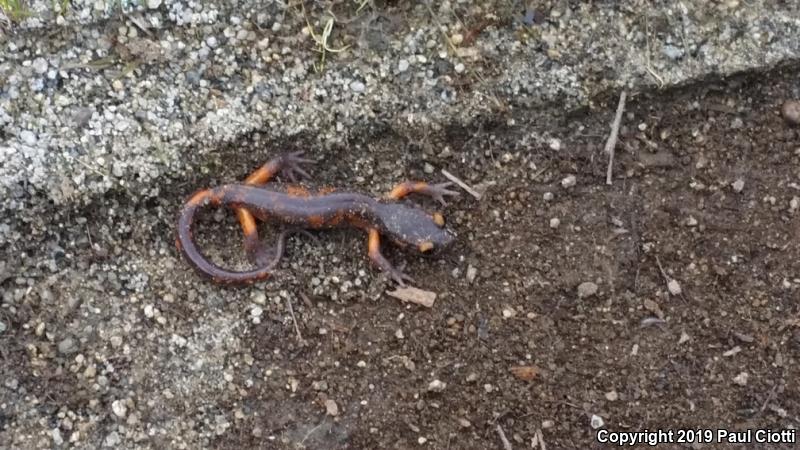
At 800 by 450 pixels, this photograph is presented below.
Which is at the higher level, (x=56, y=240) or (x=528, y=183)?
(x=528, y=183)

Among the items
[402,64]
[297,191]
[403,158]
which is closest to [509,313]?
[403,158]

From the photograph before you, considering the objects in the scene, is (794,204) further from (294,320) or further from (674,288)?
(294,320)

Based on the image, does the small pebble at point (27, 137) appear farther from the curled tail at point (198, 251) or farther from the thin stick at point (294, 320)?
the thin stick at point (294, 320)

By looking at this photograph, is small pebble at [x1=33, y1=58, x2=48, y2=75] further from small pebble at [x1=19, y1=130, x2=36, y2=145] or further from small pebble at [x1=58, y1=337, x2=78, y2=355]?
small pebble at [x1=58, y1=337, x2=78, y2=355]

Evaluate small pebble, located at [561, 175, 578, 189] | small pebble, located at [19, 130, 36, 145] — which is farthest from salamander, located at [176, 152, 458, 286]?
small pebble, located at [19, 130, 36, 145]

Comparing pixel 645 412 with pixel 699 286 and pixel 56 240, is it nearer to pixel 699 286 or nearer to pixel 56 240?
pixel 699 286

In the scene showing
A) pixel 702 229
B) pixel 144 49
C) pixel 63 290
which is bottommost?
pixel 63 290

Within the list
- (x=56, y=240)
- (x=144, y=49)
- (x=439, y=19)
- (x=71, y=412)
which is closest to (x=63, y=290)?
(x=56, y=240)
